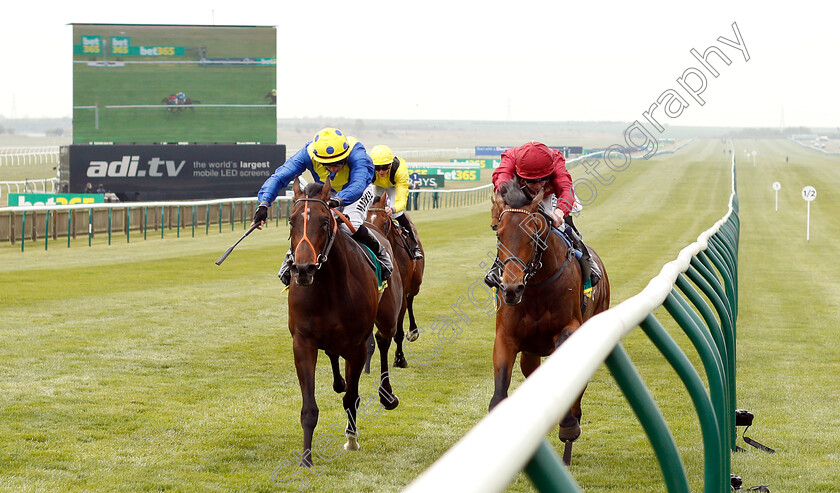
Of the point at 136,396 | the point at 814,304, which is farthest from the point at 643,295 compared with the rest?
the point at 814,304

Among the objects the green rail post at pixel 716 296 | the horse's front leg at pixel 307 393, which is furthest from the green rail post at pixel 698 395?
the horse's front leg at pixel 307 393

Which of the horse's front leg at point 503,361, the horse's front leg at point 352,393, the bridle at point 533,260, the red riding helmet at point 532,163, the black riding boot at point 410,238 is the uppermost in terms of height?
the red riding helmet at point 532,163

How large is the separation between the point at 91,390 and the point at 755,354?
240 inches

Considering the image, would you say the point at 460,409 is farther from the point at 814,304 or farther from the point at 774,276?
the point at 774,276

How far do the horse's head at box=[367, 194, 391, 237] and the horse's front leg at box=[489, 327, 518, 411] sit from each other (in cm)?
297

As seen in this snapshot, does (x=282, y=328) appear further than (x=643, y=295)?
Yes

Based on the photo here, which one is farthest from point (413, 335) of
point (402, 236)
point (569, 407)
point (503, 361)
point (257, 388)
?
point (569, 407)

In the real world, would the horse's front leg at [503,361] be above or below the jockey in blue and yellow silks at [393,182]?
below

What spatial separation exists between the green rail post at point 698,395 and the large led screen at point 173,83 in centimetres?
2925

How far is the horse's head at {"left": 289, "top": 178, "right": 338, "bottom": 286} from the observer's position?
17.0 ft

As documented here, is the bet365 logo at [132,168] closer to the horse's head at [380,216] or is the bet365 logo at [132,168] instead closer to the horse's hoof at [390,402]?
the horse's head at [380,216]

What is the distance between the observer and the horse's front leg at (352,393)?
5879 mm

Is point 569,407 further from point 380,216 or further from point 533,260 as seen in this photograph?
point 380,216

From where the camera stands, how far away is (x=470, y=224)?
30.4 m
